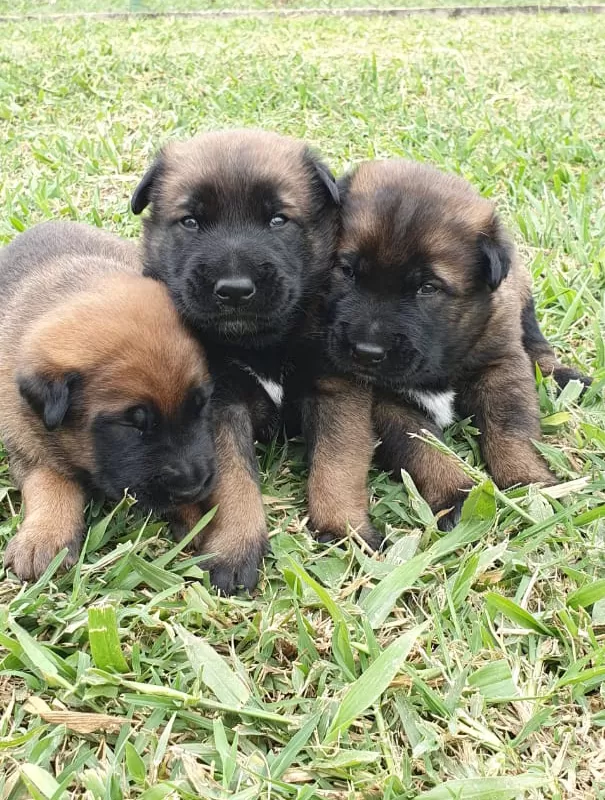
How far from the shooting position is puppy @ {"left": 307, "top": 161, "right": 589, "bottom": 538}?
115 inches

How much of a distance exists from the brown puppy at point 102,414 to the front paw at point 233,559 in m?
0.17

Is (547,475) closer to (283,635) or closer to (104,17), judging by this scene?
(283,635)

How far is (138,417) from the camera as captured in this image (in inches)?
99.3

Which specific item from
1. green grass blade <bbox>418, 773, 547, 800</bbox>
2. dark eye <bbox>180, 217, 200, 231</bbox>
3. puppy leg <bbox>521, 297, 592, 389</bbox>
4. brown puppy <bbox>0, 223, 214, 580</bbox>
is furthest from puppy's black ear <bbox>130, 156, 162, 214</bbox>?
green grass blade <bbox>418, 773, 547, 800</bbox>

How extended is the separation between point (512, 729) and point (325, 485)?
3.50 feet

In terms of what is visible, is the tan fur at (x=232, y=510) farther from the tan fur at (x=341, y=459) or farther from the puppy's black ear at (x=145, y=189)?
the puppy's black ear at (x=145, y=189)

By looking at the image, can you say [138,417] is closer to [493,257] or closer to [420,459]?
[420,459]

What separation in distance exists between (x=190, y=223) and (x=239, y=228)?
8.8 inches

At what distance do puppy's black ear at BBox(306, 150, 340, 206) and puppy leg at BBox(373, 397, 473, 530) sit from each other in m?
0.83

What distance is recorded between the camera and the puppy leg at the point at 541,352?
11.9ft

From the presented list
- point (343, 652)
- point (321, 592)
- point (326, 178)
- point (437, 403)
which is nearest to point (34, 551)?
point (321, 592)

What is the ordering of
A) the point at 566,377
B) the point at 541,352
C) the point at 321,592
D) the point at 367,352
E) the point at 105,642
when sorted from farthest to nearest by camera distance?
the point at 541,352, the point at 566,377, the point at 367,352, the point at 321,592, the point at 105,642

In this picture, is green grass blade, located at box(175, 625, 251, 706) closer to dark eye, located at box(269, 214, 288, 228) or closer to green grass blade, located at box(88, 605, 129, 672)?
green grass blade, located at box(88, 605, 129, 672)

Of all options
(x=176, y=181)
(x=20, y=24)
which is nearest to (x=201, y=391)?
(x=176, y=181)
